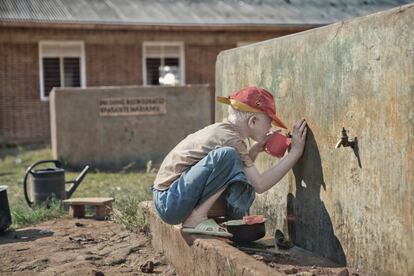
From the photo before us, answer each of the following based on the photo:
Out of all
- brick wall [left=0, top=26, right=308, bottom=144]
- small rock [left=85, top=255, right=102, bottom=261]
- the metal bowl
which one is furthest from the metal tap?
brick wall [left=0, top=26, right=308, bottom=144]

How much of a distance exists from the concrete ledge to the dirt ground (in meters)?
0.14

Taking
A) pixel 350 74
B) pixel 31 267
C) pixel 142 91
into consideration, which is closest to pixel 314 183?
pixel 350 74

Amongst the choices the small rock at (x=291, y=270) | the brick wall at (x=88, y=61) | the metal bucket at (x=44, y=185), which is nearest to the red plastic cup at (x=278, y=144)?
the small rock at (x=291, y=270)

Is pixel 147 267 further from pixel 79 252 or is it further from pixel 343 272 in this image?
pixel 343 272

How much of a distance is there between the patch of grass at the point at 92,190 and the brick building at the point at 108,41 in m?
2.95

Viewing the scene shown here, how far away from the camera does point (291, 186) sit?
414 cm

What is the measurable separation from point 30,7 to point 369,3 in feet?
39.4

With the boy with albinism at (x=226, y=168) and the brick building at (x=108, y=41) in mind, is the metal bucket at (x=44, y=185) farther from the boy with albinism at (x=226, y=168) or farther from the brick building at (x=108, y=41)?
the brick building at (x=108, y=41)

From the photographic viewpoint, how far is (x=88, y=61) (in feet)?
60.6

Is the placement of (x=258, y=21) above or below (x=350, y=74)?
above

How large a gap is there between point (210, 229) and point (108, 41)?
15211mm

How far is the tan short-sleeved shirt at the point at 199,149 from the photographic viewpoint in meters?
3.91

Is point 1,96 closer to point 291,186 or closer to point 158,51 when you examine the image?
point 158,51

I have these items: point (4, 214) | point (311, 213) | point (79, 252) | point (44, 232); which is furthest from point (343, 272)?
point (4, 214)
